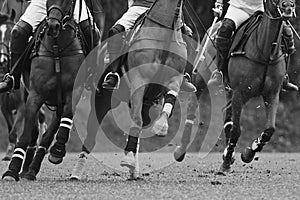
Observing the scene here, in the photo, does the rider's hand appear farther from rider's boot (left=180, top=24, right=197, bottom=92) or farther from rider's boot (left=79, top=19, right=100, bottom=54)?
rider's boot (left=79, top=19, right=100, bottom=54)

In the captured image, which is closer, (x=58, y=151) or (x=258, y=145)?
(x=58, y=151)

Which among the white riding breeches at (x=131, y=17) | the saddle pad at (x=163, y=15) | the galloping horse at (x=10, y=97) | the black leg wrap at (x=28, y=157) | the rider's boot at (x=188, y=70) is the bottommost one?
the galloping horse at (x=10, y=97)

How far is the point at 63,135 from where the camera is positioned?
13492 mm

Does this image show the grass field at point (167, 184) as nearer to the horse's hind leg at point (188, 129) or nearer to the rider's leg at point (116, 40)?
the horse's hind leg at point (188, 129)

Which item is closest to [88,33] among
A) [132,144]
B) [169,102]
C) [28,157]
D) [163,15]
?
[163,15]

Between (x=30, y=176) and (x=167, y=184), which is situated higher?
(x=167, y=184)

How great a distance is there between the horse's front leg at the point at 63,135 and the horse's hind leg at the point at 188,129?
3.54 m

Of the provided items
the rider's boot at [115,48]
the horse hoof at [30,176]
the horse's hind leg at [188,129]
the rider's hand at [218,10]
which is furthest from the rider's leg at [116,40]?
the horse's hind leg at [188,129]

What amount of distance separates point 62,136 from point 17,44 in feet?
4.80

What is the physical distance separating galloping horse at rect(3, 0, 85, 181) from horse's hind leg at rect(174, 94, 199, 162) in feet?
11.2

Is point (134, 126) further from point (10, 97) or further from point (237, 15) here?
point (10, 97)

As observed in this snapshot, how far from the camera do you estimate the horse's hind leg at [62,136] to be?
44.1ft

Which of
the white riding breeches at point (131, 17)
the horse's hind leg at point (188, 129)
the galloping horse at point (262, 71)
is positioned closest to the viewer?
the white riding breeches at point (131, 17)

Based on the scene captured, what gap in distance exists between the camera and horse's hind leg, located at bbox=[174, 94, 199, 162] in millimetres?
16828
